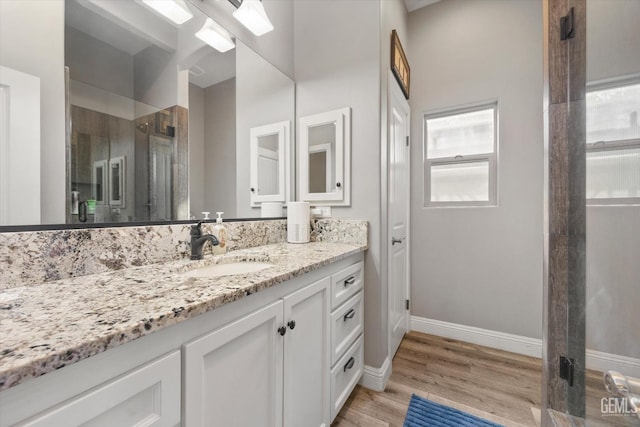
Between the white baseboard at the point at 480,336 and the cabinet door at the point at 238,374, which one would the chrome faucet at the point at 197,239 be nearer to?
the cabinet door at the point at 238,374

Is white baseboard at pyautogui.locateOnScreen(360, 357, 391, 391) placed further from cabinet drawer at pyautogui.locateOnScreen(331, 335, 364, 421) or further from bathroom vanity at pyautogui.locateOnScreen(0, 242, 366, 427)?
bathroom vanity at pyautogui.locateOnScreen(0, 242, 366, 427)

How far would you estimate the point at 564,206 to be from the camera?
1093 millimetres

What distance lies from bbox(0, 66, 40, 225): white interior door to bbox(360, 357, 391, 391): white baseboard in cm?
182

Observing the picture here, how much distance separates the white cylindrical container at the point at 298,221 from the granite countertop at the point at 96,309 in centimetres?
74

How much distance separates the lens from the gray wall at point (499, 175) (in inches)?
81.0

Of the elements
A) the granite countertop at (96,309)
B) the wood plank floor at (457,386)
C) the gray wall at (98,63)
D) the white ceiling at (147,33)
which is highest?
the white ceiling at (147,33)

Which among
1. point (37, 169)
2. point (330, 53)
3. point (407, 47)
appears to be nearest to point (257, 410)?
point (37, 169)

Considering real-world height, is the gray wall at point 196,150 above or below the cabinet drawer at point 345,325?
above

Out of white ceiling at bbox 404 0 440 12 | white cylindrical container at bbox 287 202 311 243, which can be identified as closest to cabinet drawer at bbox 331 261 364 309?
white cylindrical container at bbox 287 202 311 243

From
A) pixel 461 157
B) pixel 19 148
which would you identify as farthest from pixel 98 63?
pixel 461 157

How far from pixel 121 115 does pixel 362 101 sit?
Result: 1334 millimetres

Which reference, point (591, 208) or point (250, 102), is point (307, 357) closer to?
point (591, 208)

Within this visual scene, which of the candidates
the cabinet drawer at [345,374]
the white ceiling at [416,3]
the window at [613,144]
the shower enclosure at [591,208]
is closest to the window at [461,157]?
the white ceiling at [416,3]

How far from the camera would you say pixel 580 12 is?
1033 millimetres
